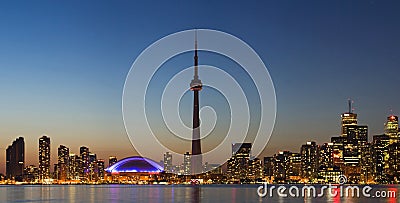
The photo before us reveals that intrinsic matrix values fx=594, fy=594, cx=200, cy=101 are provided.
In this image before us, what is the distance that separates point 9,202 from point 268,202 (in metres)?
44.2

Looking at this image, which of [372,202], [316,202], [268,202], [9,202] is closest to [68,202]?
[9,202]

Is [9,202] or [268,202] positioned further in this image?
[9,202]

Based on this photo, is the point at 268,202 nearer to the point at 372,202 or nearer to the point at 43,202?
the point at 372,202

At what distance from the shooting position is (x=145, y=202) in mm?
97500

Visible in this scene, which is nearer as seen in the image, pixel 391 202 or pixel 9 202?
pixel 391 202

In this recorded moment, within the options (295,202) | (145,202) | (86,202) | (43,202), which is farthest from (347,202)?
(43,202)

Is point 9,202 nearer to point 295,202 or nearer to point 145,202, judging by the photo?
point 145,202

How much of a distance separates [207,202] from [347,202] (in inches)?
945

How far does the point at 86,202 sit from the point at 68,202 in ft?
13.4

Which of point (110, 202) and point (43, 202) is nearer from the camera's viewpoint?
point (110, 202)

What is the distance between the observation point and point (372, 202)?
97438mm

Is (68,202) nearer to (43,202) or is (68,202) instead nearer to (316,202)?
(43,202)

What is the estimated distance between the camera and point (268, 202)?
94.2 m

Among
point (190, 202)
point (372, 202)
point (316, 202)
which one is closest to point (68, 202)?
point (190, 202)
